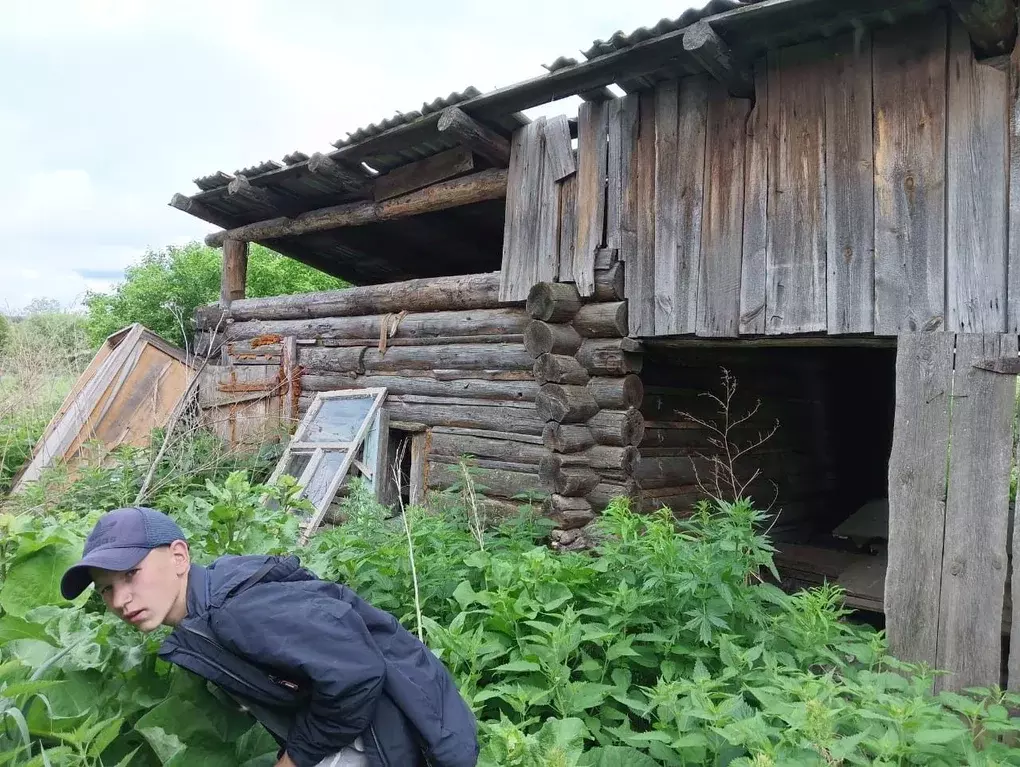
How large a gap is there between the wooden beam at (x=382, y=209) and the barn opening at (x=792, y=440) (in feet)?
7.43

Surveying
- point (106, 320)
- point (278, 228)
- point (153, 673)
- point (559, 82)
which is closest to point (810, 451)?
point (559, 82)

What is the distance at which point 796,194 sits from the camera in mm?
4594

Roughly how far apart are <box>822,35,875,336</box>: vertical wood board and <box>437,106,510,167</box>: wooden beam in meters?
2.76

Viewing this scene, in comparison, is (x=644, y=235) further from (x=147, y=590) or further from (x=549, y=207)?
(x=147, y=590)

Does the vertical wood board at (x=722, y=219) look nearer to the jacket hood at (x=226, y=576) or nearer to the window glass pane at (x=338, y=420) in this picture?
the jacket hood at (x=226, y=576)

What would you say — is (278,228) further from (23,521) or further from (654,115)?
(23,521)

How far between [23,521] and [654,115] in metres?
4.79

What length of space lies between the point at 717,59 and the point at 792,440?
5.09 metres

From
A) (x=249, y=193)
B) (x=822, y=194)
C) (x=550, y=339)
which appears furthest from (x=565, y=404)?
(x=249, y=193)

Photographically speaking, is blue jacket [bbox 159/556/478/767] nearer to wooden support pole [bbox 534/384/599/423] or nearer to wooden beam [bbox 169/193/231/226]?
wooden support pole [bbox 534/384/599/423]

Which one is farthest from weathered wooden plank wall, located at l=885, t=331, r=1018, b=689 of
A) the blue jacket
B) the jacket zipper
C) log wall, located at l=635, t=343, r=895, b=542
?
the jacket zipper

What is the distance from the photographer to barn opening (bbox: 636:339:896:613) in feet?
20.2

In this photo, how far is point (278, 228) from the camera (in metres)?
8.76

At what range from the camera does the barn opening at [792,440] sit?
6.16 m
